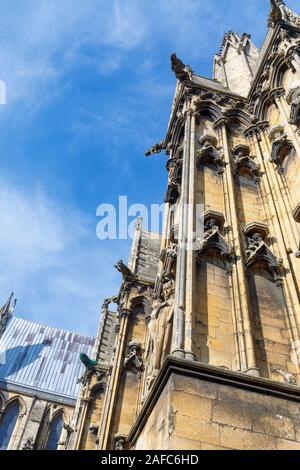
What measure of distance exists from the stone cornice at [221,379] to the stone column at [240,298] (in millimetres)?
293

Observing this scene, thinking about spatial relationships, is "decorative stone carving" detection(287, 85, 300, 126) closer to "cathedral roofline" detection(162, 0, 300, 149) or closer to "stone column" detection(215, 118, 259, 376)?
"stone column" detection(215, 118, 259, 376)

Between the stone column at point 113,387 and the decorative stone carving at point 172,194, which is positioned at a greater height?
the decorative stone carving at point 172,194

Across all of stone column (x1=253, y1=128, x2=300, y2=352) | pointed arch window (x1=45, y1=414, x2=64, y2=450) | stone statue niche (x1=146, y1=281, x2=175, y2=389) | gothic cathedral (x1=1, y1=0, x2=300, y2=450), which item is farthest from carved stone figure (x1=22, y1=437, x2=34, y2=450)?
stone column (x1=253, y1=128, x2=300, y2=352)

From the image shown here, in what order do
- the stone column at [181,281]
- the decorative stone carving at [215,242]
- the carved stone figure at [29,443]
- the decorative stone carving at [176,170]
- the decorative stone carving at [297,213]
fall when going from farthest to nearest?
the carved stone figure at [29,443] → the decorative stone carving at [176,170] → the decorative stone carving at [297,213] → the decorative stone carving at [215,242] → the stone column at [181,281]

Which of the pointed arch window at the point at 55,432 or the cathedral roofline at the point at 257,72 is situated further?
the pointed arch window at the point at 55,432

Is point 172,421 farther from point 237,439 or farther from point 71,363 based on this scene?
point 71,363

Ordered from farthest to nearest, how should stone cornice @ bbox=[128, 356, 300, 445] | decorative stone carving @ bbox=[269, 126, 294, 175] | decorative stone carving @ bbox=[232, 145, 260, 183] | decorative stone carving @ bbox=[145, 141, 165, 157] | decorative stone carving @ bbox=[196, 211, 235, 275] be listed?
decorative stone carving @ bbox=[145, 141, 165, 157], decorative stone carving @ bbox=[232, 145, 260, 183], decorative stone carving @ bbox=[269, 126, 294, 175], decorative stone carving @ bbox=[196, 211, 235, 275], stone cornice @ bbox=[128, 356, 300, 445]

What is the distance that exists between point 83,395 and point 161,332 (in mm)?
11699

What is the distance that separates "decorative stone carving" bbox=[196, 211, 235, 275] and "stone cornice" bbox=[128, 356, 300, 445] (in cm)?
219

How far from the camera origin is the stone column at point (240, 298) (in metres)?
5.43

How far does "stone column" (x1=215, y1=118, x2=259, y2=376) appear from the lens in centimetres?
543

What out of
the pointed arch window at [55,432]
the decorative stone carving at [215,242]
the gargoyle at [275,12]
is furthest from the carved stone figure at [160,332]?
the pointed arch window at [55,432]

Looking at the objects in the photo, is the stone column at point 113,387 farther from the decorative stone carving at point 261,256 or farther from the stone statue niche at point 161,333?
the decorative stone carving at point 261,256

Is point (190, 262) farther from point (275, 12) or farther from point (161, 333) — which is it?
point (275, 12)
